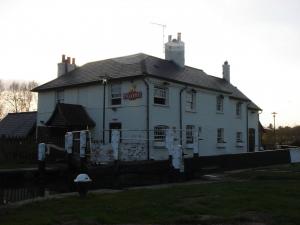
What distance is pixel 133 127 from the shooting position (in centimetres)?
2905

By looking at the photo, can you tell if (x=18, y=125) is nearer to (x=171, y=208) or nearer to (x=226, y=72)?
(x=226, y=72)

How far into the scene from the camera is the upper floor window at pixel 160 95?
2944 cm

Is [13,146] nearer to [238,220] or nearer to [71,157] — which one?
[71,157]

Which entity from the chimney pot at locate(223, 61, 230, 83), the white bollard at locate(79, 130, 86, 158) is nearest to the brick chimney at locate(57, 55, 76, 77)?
the chimney pot at locate(223, 61, 230, 83)

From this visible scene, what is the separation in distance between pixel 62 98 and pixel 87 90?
2901 mm

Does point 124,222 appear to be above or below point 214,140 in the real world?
below

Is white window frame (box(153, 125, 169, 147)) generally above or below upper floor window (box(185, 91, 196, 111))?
below

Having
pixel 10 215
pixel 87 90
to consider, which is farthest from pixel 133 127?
pixel 10 215

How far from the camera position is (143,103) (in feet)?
93.8

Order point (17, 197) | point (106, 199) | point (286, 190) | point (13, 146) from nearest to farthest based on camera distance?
point (106, 199) → point (286, 190) → point (17, 197) → point (13, 146)

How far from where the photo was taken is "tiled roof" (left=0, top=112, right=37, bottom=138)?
35.2 metres

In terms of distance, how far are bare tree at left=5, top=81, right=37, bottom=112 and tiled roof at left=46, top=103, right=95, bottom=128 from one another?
4014cm

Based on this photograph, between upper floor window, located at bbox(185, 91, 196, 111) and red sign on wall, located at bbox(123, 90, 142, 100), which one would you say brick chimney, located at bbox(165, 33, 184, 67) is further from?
red sign on wall, located at bbox(123, 90, 142, 100)

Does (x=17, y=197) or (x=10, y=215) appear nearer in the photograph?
(x=10, y=215)
